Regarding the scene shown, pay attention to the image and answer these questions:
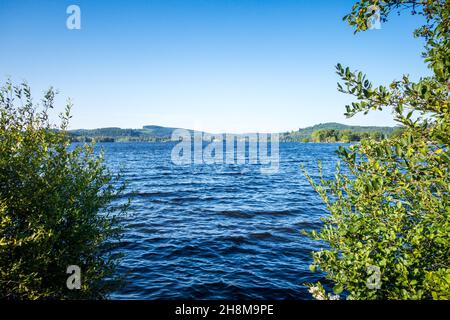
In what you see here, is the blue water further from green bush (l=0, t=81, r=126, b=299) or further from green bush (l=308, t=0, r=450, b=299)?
green bush (l=308, t=0, r=450, b=299)

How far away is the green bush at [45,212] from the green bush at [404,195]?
7247 millimetres

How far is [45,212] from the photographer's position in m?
7.95

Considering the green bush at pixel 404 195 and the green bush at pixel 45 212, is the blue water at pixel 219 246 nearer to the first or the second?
the green bush at pixel 45 212

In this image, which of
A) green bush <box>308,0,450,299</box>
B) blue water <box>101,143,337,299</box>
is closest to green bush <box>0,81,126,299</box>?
blue water <box>101,143,337,299</box>

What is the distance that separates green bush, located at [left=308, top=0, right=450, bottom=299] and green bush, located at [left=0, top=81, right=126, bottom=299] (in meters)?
7.25

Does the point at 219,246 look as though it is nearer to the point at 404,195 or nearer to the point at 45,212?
the point at 45,212

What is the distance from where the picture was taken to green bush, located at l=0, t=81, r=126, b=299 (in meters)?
7.18

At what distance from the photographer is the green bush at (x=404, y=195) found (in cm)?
453

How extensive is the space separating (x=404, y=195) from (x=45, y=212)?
31.5 ft

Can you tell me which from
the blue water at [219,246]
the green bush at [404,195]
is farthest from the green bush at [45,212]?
the green bush at [404,195]

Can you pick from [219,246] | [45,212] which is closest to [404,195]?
[45,212]

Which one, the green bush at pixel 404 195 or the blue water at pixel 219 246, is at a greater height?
the green bush at pixel 404 195
